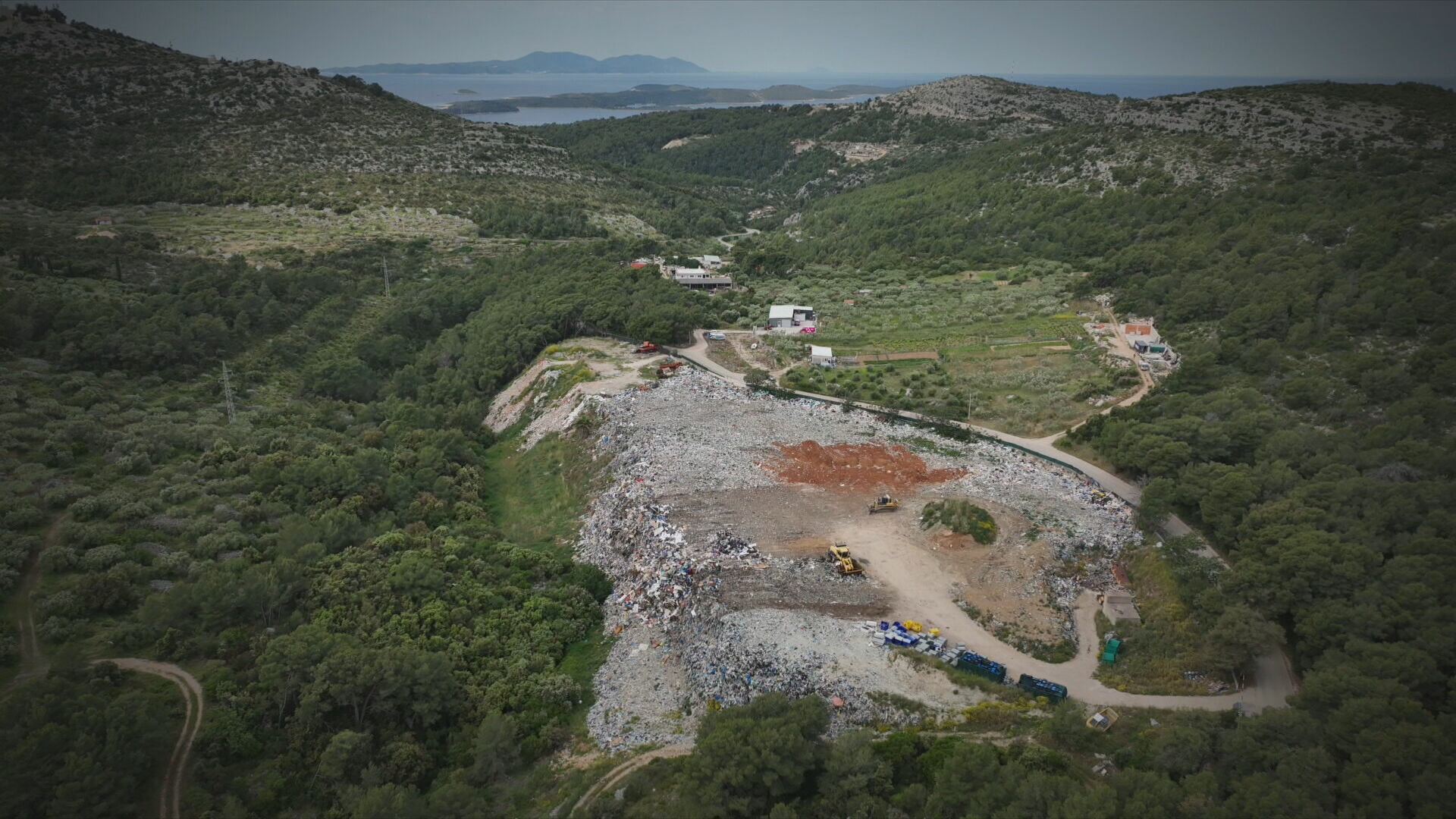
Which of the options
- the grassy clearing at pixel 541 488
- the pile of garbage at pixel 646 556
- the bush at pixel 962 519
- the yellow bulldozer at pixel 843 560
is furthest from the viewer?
the grassy clearing at pixel 541 488

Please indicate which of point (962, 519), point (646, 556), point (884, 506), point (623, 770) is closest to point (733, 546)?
point (646, 556)

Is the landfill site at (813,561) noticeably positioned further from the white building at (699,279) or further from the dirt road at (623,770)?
the white building at (699,279)

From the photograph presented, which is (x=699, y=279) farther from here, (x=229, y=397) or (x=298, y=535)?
(x=298, y=535)

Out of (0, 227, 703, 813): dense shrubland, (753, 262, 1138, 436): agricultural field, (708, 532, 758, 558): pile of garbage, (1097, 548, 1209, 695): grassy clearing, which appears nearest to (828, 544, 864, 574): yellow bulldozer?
(708, 532, 758, 558): pile of garbage

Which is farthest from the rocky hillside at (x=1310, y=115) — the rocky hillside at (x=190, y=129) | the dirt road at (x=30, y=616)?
the dirt road at (x=30, y=616)

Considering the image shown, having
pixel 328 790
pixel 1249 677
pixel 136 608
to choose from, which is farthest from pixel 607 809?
pixel 1249 677

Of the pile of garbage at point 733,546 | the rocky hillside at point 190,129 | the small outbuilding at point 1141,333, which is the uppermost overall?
the rocky hillside at point 190,129
